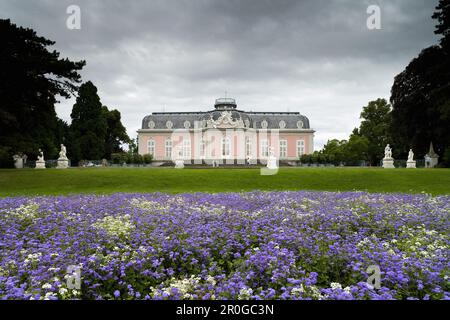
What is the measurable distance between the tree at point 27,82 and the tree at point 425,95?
2519 cm

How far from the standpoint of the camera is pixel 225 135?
222 ft

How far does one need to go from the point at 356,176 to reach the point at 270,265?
21.5m

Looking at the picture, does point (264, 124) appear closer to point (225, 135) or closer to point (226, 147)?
point (225, 135)

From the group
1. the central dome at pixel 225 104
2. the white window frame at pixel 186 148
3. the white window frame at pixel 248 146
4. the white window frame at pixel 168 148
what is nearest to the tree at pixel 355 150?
the white window frame at pixel 248 146

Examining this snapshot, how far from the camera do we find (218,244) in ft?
18.6

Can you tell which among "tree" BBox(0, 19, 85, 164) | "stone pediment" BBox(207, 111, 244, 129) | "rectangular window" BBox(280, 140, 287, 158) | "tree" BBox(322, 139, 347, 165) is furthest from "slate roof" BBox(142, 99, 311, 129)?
"tree" BBox(0, 19, 85, 164)

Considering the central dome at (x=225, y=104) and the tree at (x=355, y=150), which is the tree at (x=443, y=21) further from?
the central dome at (x=225, y=104)

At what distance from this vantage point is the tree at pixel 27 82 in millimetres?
22547

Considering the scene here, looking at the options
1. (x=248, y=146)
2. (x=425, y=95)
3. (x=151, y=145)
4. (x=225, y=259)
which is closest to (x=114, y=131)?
(x=151, y=145)

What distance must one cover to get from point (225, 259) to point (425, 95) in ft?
101

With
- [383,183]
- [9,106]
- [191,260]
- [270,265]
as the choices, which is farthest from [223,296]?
[9,106]

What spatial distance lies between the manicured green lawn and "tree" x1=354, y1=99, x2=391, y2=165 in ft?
115

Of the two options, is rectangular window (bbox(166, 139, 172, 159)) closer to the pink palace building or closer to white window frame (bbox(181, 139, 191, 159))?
the pink palace building

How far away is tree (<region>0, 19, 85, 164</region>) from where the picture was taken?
2255 centimetres
